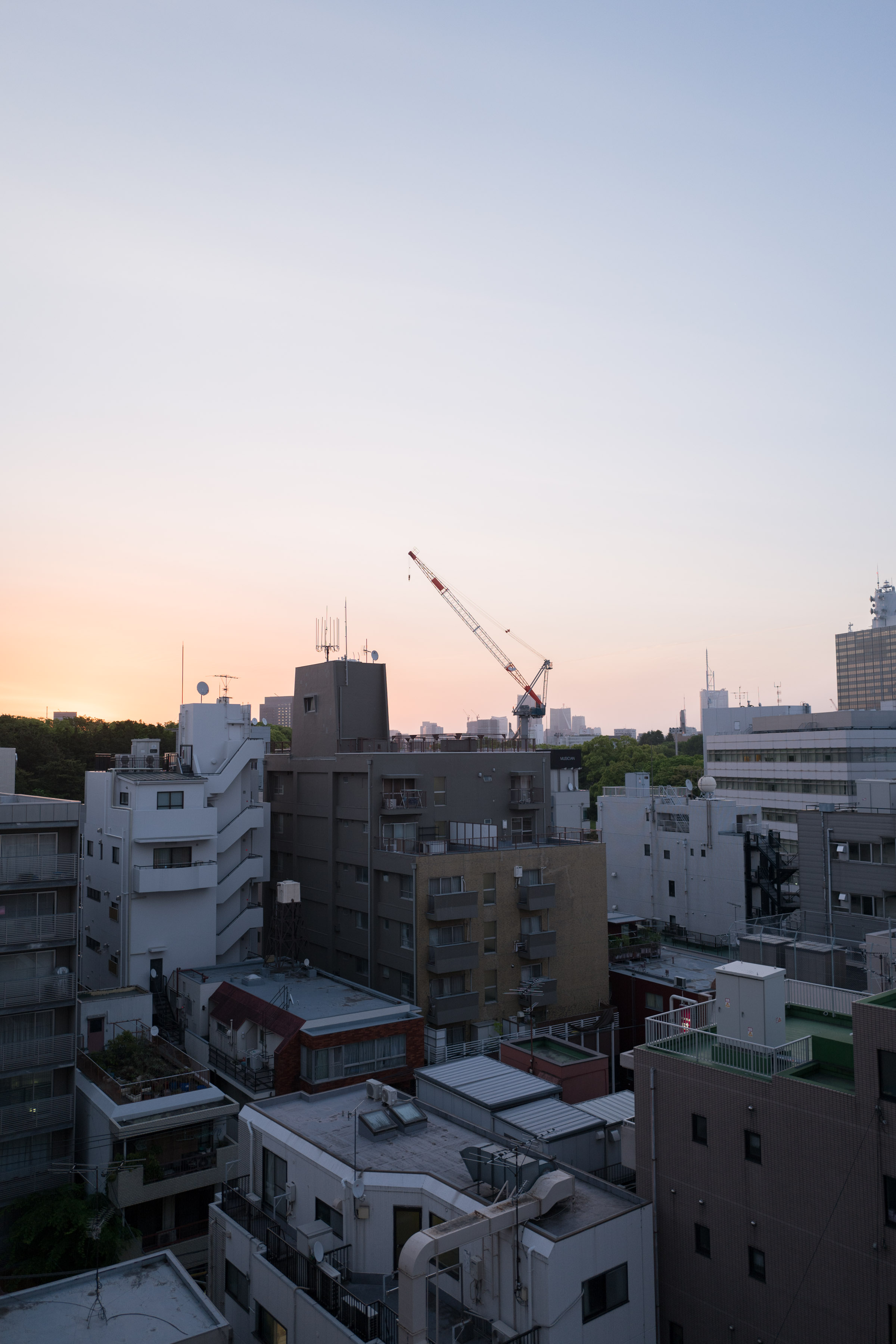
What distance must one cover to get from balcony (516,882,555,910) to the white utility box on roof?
2395cm

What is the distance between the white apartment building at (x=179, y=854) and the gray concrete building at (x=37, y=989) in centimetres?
1444

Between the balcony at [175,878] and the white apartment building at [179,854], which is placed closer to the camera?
the balcony at [175,878]

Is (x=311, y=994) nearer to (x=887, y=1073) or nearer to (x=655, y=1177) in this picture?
(x=655, y=1177)

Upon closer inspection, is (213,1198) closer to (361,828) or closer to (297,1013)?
(297,1013)

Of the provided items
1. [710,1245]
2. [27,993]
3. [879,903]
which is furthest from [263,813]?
[710,1245]

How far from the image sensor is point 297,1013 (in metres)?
36.8

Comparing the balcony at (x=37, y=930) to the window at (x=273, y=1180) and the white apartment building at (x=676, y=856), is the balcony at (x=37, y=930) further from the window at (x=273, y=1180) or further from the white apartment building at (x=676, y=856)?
the white apartment building at (x=676, y=856)

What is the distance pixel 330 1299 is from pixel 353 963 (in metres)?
29.9

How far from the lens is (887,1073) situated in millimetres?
17109

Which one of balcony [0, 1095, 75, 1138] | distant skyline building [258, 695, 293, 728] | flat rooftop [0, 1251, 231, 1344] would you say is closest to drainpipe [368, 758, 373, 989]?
balcony [0, 1095, 75, 1138]

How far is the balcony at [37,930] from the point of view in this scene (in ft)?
94.8

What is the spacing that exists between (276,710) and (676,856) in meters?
127

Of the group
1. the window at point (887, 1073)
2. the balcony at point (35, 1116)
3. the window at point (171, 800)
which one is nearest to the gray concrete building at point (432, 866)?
the window at point (171, 800)

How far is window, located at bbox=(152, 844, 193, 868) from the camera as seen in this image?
45.1m
